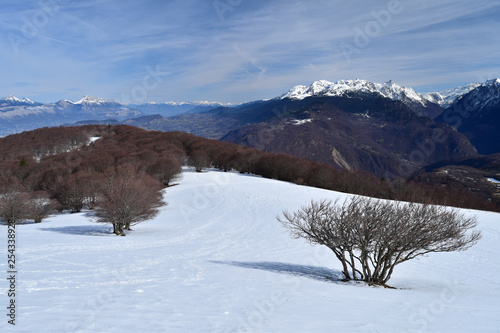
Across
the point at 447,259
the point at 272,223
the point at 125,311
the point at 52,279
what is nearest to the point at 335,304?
the point at 125,311

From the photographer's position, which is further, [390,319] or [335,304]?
[335,304]

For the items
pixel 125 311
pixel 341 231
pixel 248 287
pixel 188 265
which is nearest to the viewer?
pixel 125 311

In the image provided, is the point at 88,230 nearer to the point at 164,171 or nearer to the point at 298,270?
the point at 298,270

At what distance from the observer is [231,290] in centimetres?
1041

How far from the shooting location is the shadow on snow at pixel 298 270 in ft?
48.7

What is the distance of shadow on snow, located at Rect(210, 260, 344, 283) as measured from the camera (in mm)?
14845

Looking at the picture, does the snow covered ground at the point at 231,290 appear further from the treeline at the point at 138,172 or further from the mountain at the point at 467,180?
the mountain at the point at 467,180

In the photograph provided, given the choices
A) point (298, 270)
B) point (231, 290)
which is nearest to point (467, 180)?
point (298, 270)

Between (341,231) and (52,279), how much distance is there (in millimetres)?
12078

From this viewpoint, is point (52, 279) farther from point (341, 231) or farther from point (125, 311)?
point (341, 231)

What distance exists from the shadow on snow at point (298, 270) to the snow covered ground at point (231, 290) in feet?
0.31

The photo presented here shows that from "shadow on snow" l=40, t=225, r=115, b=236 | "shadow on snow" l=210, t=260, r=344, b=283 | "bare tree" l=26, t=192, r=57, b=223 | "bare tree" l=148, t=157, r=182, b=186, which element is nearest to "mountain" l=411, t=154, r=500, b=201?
"bare tree" l=148, t=157, r=182, b=186

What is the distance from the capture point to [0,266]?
1118cm

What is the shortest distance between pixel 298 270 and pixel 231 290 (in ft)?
22.6
